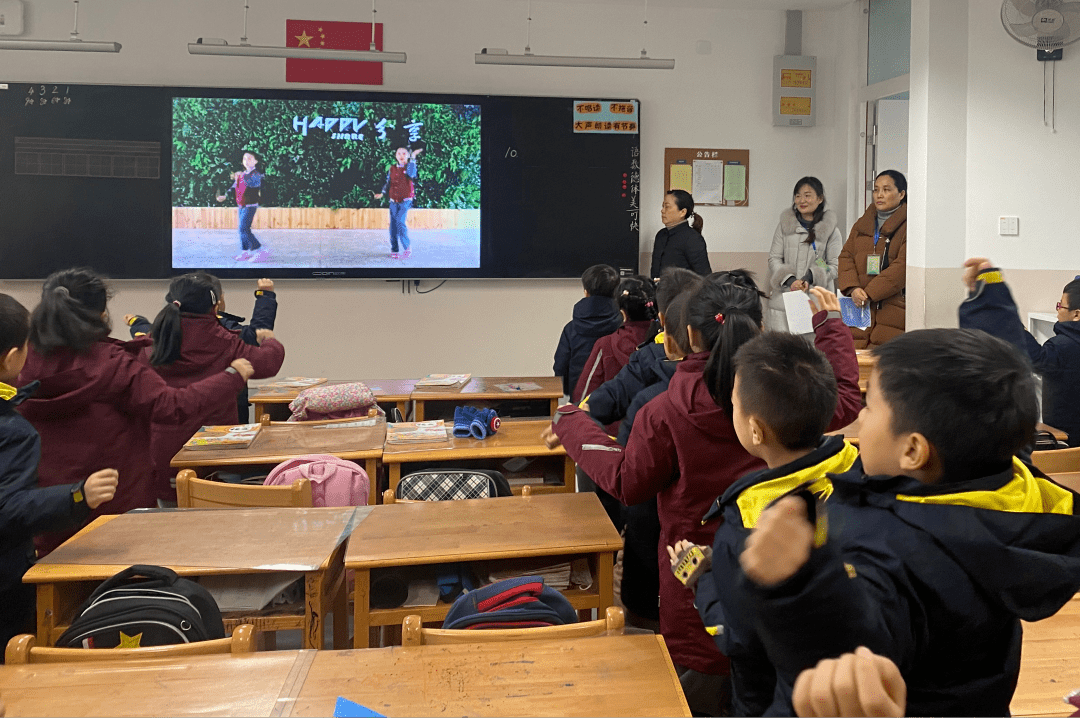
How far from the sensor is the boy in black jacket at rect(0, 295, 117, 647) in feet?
6.24

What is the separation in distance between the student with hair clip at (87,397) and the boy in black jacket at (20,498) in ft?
1.63

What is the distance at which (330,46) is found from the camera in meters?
5.93

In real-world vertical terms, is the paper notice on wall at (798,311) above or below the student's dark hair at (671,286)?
below

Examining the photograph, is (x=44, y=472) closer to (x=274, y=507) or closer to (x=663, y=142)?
(x=274, y=507)

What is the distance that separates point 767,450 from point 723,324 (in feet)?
1.60

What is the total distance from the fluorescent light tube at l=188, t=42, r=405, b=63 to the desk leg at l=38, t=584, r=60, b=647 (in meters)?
3.91

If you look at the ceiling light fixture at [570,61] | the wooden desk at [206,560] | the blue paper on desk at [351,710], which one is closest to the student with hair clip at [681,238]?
the ceiling light fixture at [570,61]

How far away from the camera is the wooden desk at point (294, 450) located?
2920mm

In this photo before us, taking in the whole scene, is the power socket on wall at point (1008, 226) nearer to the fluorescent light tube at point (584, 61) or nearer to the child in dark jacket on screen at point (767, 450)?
the fluorescent light tube at point (584, 61)

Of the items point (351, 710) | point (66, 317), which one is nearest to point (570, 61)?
point (66, 317)

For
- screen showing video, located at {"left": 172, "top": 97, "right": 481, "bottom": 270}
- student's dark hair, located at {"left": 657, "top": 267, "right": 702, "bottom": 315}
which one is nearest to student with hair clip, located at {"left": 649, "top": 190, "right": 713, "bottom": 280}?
screen showing video, located at {"left": 172, "top": 97, "right": 481, "bottom": 270}

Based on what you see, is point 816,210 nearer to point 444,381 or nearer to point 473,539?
point 444,381

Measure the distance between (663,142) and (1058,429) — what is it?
3605 mm

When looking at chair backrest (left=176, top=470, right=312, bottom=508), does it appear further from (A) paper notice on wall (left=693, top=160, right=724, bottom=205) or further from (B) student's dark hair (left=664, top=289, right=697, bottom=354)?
(A) paper notice on wall (left=693, top=160, right=724, bottom=205)
